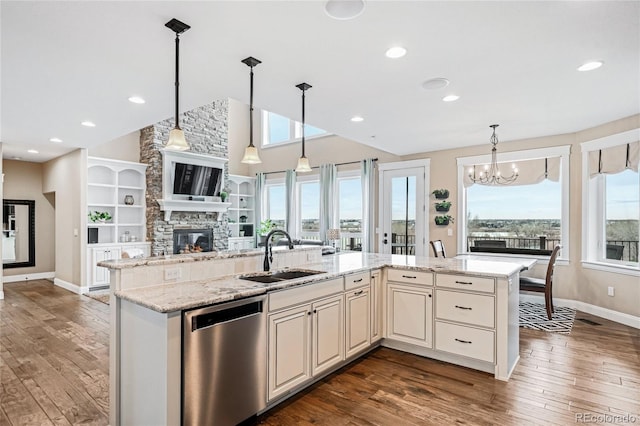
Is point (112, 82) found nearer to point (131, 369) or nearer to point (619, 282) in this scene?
point (131, 369)

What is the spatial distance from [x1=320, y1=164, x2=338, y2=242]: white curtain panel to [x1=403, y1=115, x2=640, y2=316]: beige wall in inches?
104

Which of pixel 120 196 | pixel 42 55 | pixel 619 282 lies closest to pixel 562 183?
pixel 619 282

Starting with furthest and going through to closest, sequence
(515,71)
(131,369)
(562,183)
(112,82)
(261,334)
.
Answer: (562,183) → (112,82) → (515,71) → (261,334) → (131,369)

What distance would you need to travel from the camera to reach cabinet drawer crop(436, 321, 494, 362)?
301 cm

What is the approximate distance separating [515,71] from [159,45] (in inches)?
115

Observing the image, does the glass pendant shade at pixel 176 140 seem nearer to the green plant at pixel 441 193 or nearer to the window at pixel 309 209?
the green plant at pixel 441 193

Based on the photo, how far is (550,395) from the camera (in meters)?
2.67

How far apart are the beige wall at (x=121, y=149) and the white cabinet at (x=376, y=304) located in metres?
6.37

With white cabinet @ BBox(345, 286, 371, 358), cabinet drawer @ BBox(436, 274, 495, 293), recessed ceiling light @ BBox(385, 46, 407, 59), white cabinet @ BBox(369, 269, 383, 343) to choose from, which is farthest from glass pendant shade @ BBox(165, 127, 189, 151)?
cabinet drawer @ BBox(436, 274, 495, 293)

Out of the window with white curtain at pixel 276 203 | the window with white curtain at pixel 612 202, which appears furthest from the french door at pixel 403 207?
the window with white curtain at pixel 276 203

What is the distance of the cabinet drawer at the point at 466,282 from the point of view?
9.89 feet

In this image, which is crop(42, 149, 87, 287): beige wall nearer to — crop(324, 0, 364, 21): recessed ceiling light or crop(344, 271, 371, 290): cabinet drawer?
crop(344, 271, 371, 290): cabinet drawer

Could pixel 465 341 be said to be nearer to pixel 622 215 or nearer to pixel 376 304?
pixel 376 304

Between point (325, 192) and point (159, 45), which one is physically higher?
point (159, 45)
